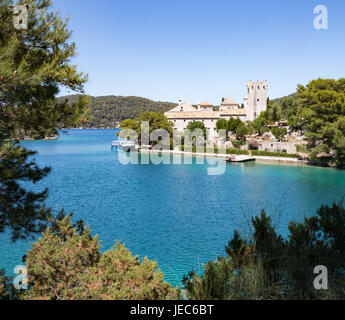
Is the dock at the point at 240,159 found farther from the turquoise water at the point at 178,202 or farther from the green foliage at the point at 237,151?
the turquoise water at the point at 178,202

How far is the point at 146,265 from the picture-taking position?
14.2 ft

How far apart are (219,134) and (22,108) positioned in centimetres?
4218

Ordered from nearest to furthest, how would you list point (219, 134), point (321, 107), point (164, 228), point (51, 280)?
1. point (51, 280)
2. point (164, 228)
3. point (321, 107)
4. point (219, 134)

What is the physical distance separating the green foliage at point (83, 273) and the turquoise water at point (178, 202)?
860 millimetres

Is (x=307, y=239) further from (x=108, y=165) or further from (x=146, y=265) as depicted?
(x=108, y=165)

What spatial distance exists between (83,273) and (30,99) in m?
2.69

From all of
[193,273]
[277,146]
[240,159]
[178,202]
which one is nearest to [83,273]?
[193,273]

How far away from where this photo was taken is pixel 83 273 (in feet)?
14.8

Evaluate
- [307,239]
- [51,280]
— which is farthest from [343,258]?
[51,280]

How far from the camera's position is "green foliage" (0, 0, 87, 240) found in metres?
4.26

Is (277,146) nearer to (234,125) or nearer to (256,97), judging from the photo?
(234,125)

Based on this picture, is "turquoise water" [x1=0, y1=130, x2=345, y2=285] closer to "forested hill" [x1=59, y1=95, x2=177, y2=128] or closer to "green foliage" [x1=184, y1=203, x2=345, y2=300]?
"green foliage" [x1=184, y1=203, x2=345, y2=300]

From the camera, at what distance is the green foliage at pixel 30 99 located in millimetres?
4265
